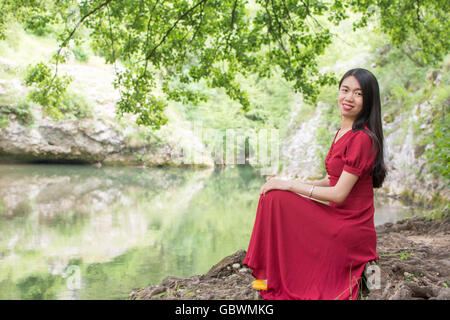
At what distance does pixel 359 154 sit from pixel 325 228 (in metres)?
0.51

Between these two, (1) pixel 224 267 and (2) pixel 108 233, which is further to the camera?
(2) pixel 108 233

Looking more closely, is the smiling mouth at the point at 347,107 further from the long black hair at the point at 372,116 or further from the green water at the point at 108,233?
the green water at the point at 108,233

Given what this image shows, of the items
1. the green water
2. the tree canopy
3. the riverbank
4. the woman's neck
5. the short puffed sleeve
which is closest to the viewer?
the short puffed sleeve

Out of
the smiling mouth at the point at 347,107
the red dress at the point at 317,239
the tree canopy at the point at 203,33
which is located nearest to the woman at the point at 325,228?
the red dress at the point at 317,239

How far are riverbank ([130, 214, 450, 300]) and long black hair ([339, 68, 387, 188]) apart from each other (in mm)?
739

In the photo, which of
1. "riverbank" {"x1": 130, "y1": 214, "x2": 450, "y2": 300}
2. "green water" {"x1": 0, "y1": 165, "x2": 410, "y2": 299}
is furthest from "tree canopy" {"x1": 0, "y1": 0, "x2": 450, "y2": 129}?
"riverbank" {"x1": 130, "y1": 214, "x2": 450, "y2": 300}

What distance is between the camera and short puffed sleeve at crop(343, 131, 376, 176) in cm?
254

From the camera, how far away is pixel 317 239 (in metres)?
2.62

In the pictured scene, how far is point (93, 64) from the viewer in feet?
90.7

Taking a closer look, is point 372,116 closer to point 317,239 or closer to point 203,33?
point 317,239

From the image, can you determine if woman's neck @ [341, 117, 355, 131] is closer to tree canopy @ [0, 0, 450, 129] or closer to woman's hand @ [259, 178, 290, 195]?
woman's hand @ [259, 178, 290, 195]

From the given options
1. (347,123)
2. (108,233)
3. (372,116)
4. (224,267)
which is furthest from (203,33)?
(372,116)

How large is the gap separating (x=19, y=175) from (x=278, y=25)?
12816mm
